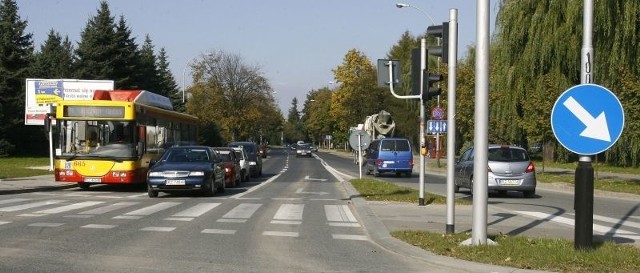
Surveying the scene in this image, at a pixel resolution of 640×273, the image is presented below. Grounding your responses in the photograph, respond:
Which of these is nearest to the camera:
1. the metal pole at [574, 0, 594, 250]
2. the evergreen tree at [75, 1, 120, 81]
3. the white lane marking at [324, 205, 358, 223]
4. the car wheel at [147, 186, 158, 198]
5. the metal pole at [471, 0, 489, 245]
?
the metal pole at [574, 0, 594, 250]

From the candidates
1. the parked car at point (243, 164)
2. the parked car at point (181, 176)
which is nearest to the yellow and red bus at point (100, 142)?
the parked car at point (181, 176)

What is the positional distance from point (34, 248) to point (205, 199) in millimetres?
9746

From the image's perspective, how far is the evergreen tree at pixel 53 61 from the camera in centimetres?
6600

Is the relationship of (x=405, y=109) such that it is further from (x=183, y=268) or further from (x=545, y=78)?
(x=183, y=268)

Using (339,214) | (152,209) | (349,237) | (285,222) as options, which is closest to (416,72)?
(349,237)

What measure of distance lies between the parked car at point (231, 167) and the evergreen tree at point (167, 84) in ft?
146

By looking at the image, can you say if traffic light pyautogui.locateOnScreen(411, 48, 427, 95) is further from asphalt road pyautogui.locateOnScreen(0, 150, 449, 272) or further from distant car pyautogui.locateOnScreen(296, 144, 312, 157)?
distant car pyautogui.locateOnScreen(296, 144, 312, 157)

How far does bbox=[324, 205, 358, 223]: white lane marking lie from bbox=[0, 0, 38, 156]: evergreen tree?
143 feet

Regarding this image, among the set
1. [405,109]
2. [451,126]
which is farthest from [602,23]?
[405,109]

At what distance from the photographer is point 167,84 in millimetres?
90312

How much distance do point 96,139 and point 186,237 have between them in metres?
11.6

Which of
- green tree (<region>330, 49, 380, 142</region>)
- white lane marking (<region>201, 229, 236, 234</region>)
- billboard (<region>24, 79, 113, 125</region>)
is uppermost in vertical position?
green tree (<region>330, 49, 380, 142</region>)

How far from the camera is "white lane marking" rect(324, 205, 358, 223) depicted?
14.5 meters

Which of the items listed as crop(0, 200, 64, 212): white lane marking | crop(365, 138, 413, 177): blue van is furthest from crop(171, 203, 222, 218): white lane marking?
crop(365, 138, 413, 177): blue van
